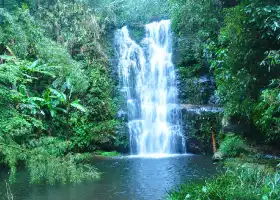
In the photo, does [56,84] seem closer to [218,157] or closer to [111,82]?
[111,82]

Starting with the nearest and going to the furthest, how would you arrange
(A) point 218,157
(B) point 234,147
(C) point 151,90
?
(B) point 234,147
(A) point 218,157
(C) point 151,90

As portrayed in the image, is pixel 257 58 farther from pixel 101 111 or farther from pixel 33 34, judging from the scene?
pixel 33 34

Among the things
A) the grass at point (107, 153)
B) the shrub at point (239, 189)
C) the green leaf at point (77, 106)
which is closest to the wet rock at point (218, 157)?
the shrub at point (239, 189)

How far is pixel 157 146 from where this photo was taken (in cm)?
1466

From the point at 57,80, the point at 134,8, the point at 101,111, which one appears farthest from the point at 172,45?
the point at 57,80

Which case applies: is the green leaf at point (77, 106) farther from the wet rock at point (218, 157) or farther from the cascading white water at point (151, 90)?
the wet rock at point (218, 157)

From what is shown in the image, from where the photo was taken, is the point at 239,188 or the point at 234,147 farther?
the point at 234,147

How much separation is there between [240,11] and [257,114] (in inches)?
94.0

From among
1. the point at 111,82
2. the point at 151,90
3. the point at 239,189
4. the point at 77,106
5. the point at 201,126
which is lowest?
the point at 239,189

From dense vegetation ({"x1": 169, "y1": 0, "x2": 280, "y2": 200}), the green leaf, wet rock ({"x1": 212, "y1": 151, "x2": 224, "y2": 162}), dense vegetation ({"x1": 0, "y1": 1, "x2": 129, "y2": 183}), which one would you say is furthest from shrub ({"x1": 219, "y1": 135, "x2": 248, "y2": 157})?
the green leaf

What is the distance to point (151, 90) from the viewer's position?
1695 cm

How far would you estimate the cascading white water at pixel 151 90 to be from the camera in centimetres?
1474

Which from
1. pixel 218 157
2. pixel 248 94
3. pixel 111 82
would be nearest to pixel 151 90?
pixel 111 82

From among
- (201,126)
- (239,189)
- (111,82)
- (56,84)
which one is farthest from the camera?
(111,82)
